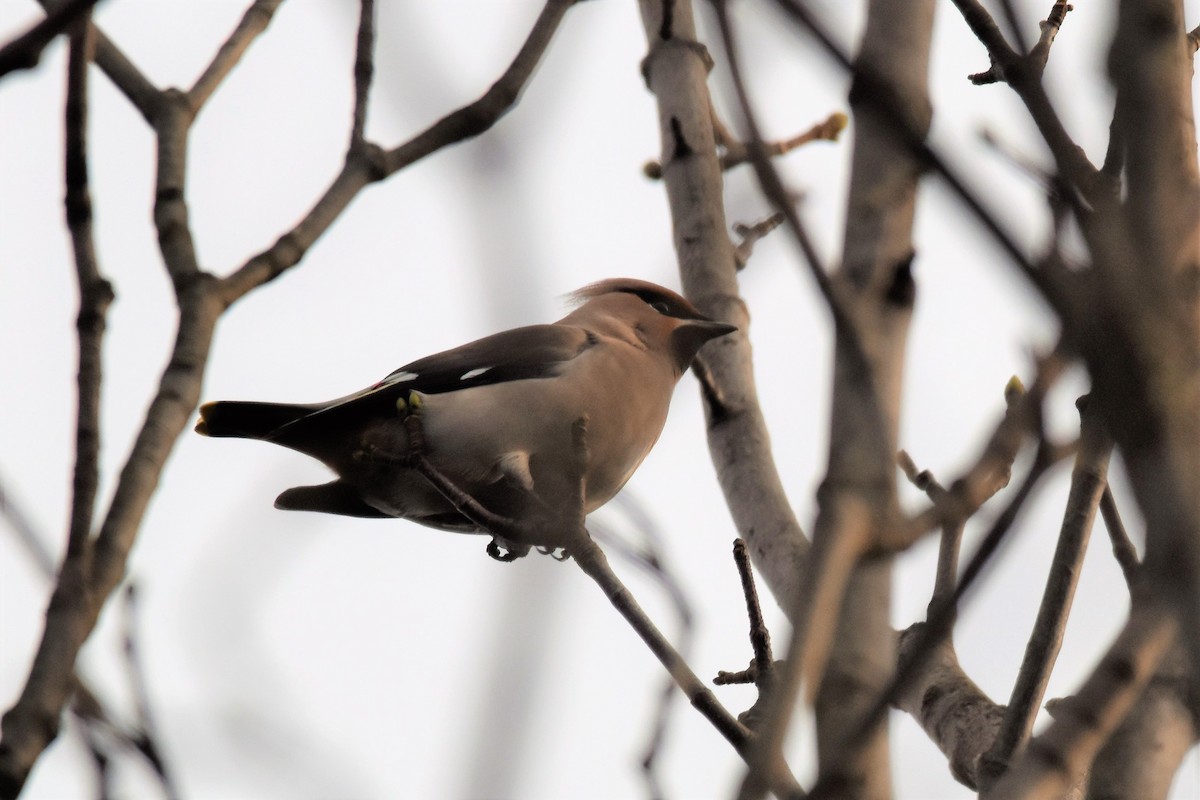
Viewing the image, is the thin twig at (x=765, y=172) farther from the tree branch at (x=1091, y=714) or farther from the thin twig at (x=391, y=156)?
the thin twig at (x=391, y=156)

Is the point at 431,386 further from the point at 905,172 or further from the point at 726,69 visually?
the point at 726,69

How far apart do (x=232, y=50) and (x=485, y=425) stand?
A: 1.62 metres

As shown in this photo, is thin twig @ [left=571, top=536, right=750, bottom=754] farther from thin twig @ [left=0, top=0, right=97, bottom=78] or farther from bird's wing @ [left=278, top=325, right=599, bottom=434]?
bird's wing @ [left=278, top=325, right=599, bottom=434]

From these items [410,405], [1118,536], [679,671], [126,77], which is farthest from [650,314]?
[679,671]

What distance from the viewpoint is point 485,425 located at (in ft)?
13.4

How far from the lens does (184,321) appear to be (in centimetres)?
221

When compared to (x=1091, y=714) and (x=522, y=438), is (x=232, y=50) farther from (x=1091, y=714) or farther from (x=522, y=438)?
(x=1091, y=714)

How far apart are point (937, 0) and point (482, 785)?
1.90m

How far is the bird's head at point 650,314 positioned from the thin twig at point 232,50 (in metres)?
1.73

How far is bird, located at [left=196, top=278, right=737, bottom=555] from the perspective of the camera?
159 inches

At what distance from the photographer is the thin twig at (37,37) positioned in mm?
1358

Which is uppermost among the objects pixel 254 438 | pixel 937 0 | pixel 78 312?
pixel 937 0

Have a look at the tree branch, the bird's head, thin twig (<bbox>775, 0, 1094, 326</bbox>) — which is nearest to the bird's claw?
the bird's head

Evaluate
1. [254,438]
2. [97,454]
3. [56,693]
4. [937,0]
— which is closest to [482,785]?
[56,693]
